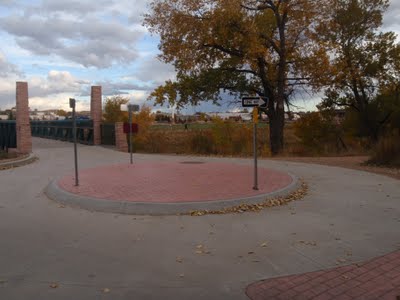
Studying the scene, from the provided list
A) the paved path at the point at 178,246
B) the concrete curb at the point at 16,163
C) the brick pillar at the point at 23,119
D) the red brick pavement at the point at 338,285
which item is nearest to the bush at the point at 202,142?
the brick pillar at the point at 23,119

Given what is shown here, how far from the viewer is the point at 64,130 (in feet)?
92.0

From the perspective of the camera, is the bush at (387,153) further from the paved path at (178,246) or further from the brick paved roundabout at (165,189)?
the paved path at (178,246)

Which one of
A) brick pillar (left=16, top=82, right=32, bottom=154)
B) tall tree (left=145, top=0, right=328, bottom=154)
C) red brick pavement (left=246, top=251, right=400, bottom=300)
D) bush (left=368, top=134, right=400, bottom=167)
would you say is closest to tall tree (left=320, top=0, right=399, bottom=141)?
tall tree (left=145, top=0, right=328, bottom=154)

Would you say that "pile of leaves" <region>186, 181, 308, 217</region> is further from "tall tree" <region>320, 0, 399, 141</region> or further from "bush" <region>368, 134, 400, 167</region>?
"tall tree" <region>320, 0, 399, 141</region>

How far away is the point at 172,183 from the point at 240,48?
45.8 ft

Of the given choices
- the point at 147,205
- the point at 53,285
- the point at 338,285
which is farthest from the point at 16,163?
the point at 338,285

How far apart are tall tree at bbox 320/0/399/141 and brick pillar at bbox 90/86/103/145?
14852 millimetres

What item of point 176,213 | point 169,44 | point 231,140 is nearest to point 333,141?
point 231,140

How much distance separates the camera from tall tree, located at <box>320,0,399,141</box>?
27.4 m

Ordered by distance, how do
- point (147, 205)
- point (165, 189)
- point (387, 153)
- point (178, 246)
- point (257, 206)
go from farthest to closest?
1. point (387, 153)
2. point (165, 189)
3. point (257, 206)
4. point (147, 205)
5. point (178, 246)

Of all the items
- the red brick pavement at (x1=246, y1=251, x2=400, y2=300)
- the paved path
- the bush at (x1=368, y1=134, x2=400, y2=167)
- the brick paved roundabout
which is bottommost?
the red brick pavement at (x1=246, y1=251, x2=400, y2=300)

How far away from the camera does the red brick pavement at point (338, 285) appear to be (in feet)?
12.6

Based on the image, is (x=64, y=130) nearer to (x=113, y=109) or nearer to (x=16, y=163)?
(x=113, y=109)

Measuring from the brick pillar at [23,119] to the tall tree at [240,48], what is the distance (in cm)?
768
